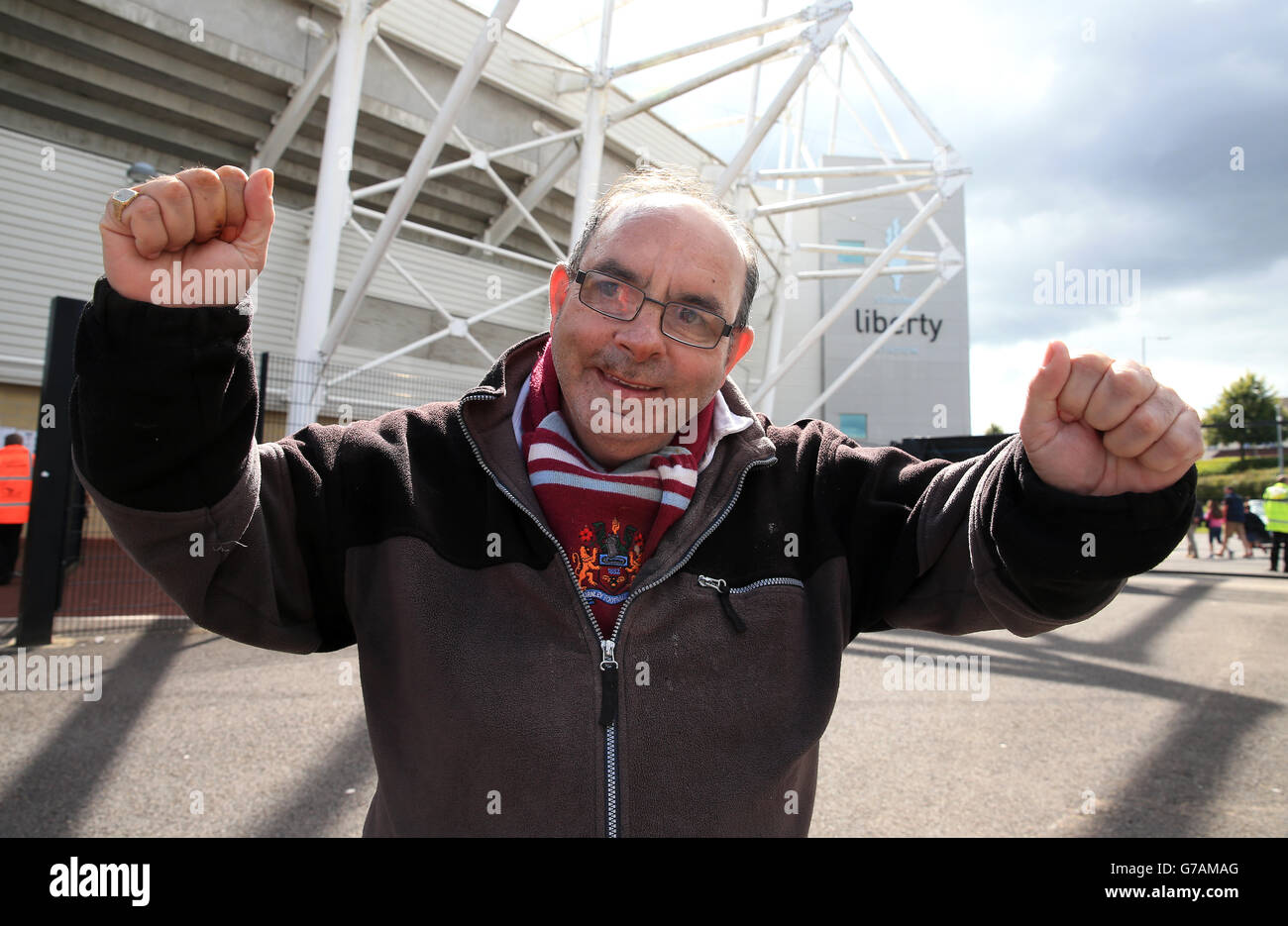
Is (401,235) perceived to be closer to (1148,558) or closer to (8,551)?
(8,551)

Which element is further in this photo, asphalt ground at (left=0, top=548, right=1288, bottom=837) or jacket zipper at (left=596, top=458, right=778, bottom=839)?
asphalt ground at (left=0, top=548, right=1288, bottom=837)

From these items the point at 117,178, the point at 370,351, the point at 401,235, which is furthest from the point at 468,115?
the point at 117,178

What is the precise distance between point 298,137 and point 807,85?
36.1 feet

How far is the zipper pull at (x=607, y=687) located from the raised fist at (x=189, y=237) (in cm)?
86

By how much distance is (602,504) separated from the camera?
5.21ft

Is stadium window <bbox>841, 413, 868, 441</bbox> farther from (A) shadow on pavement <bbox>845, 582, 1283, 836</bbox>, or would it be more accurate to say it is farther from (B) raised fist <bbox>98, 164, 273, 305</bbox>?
(B) raised fist <bbox>98, 164, 273, 305</bbox>

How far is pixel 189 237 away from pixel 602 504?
850 millimetres

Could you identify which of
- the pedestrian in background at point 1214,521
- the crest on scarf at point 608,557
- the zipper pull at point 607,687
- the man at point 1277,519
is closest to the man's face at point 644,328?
the crest on scarf at point 608,557

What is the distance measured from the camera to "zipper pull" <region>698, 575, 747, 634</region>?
1491 mm

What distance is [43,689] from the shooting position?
16.4 feet

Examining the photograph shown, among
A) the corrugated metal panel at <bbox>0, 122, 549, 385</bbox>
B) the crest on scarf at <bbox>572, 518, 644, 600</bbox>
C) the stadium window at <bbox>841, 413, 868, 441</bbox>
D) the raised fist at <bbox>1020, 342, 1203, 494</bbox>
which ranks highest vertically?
the corrugated metal panel at <bbox>0, 122, 549, 385</bbox>

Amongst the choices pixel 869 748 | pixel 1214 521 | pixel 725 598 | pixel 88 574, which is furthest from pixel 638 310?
pixel 1214 521

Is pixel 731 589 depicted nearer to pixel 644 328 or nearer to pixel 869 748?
pixel 644 328

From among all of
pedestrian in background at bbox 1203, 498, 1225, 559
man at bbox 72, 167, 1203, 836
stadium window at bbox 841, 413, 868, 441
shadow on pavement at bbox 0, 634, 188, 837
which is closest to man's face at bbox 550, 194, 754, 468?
man at bbox 72, 167, 1203, 836
